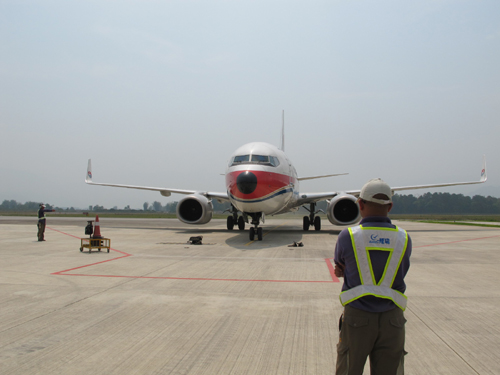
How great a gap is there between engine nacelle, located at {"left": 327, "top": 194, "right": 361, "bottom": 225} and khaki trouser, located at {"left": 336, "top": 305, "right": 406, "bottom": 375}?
52.9 ft

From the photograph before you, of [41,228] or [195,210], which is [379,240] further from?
[195,210]

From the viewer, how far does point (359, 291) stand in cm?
261

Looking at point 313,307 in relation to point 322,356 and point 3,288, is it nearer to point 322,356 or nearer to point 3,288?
point 322,356

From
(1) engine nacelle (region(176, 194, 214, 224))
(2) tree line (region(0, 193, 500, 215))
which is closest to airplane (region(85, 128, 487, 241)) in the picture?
(1) engine nacelle (region(176, 194, 214, 224))

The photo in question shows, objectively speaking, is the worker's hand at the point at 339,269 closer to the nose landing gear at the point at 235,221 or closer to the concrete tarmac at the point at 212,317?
the concrete tarmac at the point at 212,317

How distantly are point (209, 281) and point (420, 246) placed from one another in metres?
9.54

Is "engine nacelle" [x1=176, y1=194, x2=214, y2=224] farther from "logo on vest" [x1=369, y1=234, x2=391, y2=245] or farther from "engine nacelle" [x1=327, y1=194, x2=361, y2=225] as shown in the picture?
"logo on vest" [x1=369, y1=234, x2=391, y2=245]

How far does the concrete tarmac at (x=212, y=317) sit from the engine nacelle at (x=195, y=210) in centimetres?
925

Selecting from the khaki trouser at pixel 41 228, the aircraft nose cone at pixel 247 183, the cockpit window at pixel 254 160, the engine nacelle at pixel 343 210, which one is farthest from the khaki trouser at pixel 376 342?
the engine nacelle at pixel 343 210

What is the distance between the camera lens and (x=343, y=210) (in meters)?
18.8

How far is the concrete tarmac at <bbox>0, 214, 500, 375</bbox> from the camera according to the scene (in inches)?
147

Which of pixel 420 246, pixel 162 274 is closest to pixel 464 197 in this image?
pixel 420 246

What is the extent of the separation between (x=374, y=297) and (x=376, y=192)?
70cm

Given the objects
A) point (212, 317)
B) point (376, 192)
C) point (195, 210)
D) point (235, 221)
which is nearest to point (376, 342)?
point (376, 192)
